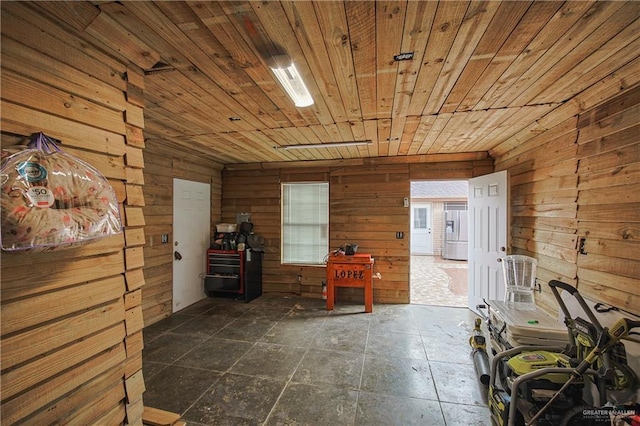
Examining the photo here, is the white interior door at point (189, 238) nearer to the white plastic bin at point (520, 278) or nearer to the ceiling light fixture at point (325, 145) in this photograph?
the ceiling light fixture at point (325, 145)

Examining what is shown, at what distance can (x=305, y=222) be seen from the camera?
5.03m

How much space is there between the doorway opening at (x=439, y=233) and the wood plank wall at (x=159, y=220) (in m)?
5.09

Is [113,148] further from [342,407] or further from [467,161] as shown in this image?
[467,161]

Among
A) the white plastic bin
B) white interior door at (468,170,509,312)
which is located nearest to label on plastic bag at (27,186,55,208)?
the white plastic bin

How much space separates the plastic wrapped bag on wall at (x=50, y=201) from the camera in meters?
0.88

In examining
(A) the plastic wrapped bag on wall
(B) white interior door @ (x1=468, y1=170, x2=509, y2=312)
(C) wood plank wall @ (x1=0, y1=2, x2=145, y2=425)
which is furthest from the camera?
(B) white interior door @ (x1=468, y1=170, x2=509, y2=312)

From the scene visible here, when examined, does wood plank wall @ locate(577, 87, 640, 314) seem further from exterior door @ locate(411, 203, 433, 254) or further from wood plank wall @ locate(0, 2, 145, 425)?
exterior door @ locate(411, 203, 433, 254)

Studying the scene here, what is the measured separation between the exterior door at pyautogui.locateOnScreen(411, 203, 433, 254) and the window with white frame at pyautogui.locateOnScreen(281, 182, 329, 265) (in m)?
6.54

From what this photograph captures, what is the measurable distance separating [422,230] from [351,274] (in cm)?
725

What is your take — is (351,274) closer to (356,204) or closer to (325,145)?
(356,204)

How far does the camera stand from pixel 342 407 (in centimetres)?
208

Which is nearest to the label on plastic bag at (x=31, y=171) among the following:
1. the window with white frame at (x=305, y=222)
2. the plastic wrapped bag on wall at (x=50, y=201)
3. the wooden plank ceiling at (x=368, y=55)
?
the plastic wrapped bag on wall at (x=50, y=201)

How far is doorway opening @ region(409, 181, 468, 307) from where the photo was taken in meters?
7.15

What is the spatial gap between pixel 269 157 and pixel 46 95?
3.37m
